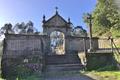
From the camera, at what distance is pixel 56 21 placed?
23.0 metres

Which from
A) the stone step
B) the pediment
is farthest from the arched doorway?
the stone step

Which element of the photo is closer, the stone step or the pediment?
the stone step

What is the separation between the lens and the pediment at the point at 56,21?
74.9 ft

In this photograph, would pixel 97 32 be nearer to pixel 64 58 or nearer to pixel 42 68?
pixel 64 58

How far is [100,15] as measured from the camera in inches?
987

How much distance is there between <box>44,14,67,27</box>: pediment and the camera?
22828 millimetres

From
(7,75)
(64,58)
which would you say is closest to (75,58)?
(64,58)

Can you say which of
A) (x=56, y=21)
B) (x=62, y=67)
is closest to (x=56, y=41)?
(x=56, y=21)

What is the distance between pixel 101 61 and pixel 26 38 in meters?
7.39

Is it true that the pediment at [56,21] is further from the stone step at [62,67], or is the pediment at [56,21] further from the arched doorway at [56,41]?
→ the stone step at [62,67]

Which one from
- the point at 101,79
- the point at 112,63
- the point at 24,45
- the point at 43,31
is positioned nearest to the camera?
the point at 101,79

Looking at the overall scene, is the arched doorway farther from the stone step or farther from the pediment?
the stone step

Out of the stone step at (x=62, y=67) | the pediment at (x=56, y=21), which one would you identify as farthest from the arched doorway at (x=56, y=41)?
the stone step at (x=62, y=67)

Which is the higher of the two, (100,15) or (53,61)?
(100,15)
